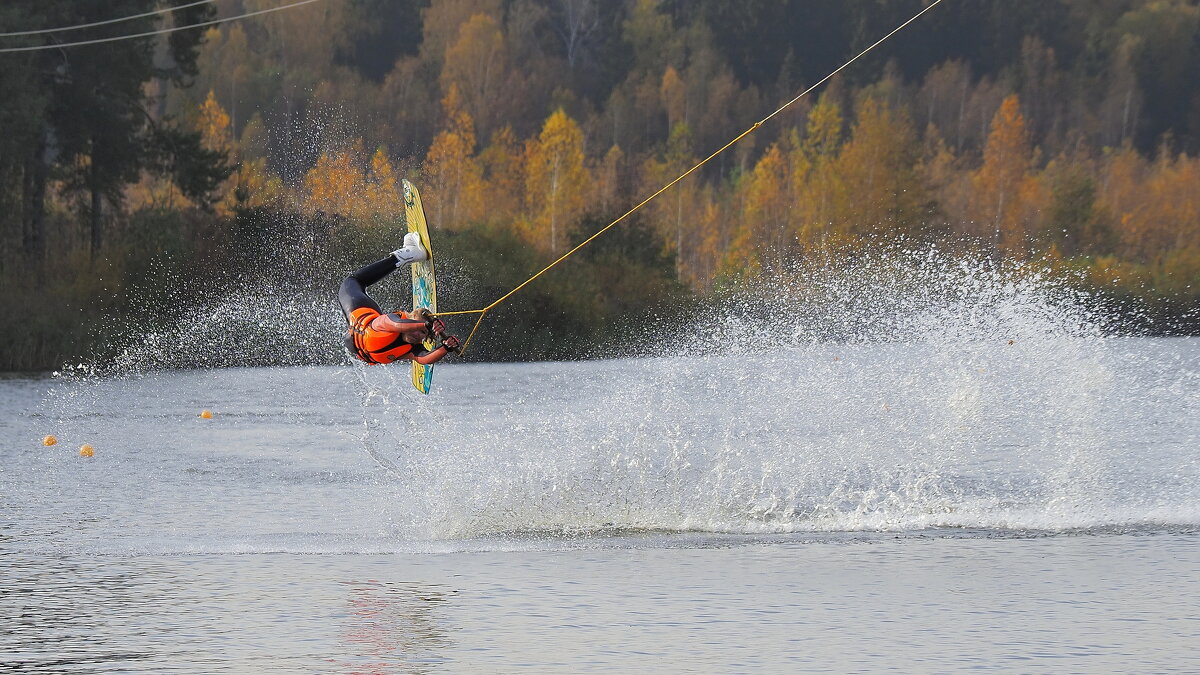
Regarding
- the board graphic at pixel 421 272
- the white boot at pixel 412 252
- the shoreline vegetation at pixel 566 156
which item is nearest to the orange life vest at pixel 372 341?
the white boot at pixel 412 252

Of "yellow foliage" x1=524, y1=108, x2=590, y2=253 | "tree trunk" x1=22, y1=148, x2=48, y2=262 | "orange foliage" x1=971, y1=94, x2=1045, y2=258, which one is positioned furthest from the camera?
"orange foliage" x1=971, y1=94, x2=1045, y2=258

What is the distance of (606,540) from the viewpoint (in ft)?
36.1

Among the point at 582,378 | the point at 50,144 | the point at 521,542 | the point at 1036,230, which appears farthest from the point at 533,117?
the point at 521,542

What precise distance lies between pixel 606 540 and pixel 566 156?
46.0 metres

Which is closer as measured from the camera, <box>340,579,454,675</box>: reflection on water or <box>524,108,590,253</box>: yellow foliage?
<box>340,579,454,675</box>: reflection on water

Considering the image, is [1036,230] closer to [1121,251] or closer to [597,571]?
[1121,251]

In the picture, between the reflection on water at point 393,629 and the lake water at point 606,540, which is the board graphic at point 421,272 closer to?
the lake water at point 606,540

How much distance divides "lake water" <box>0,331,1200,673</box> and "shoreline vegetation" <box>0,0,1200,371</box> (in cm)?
1387

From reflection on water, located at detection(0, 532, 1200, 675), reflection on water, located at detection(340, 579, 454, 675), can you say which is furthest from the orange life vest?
reflection on water, located at detection(340, 579, 454, 675)

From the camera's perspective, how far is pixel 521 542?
1090 centimetres

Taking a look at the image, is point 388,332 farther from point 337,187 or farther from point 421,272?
point 337,187

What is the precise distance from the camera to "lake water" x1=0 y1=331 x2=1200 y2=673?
792 cm

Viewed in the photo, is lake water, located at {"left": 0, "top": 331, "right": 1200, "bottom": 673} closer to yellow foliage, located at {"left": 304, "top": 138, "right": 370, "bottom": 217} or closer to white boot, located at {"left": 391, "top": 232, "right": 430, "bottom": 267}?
white boot, located at {"left": 391, "top": 232, "right": 430, "bottom": 267}

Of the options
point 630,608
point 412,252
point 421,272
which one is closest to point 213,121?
point 421,272
